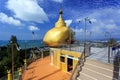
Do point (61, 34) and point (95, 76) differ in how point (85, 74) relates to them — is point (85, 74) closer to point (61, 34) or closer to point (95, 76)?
point (95, 76)

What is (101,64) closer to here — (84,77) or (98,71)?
(98,71)

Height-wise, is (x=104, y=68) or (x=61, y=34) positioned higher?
(x=61, y=34)

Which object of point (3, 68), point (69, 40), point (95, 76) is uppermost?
point (69, 40)

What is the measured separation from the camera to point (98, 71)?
35.4ft

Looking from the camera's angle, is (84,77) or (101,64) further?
(101,64)

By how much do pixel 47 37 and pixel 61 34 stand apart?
2053mm

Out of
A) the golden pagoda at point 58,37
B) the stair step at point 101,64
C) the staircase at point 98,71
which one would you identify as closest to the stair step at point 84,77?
the staircase at point 98,71

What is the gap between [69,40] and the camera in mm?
23719

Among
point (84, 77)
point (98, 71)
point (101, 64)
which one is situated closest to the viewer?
point (84, 77)

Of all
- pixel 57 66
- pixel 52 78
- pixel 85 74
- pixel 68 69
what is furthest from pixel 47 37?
pixel 85 74

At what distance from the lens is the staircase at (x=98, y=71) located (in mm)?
9906

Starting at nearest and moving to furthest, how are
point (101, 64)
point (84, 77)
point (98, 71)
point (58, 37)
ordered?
point (84, 77)
point (98, 71)
point (101, 64)
point (58, 37)

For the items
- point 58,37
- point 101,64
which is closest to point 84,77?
point 101,64

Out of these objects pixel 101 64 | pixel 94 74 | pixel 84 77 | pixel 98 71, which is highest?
pixel 101 64
